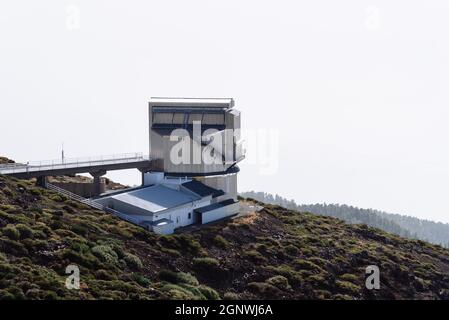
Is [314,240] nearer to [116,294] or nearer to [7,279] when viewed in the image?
[116,294]

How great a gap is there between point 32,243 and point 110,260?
5.13 metres

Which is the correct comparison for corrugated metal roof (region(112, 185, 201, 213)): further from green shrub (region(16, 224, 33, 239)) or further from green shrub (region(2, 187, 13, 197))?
green shrub (region(16, 224, 33, 239))

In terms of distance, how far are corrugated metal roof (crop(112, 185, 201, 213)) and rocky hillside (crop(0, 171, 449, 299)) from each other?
2.71 meters

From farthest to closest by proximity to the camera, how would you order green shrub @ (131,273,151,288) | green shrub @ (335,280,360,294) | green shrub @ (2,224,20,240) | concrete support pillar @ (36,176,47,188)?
concrete support pillar @ (36,176,47,188) < green shrub @ (335,280,360,294) < green shrub @ (2,224,20,240) < green shrub @ (131,273,151,288)

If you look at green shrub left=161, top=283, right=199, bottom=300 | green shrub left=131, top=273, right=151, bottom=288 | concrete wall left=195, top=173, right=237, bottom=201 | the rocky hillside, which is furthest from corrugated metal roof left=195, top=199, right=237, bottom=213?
green shrub left=131, top=273, right=151, bottom=288

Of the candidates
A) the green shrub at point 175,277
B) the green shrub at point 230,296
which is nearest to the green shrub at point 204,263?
the green shrub at point 175,277

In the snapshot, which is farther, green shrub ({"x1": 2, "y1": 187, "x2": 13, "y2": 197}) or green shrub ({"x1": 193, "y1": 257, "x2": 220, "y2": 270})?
green shrub ({"x1": 2, "y1": 187, "x2": 13, "y2": 197})

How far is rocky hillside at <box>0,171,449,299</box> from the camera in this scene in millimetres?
50594

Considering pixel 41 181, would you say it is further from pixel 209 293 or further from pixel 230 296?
pixel 230 296

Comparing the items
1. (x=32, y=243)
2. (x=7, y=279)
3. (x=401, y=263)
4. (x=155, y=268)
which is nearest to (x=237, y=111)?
(x=401, y=263)

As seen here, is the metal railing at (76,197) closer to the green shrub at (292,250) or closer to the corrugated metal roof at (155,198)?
the corrugated metal roof at (155,198)

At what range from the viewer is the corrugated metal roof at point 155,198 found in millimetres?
67188

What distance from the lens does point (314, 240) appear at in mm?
75000

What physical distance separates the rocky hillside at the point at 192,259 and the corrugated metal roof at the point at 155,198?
107 inches
